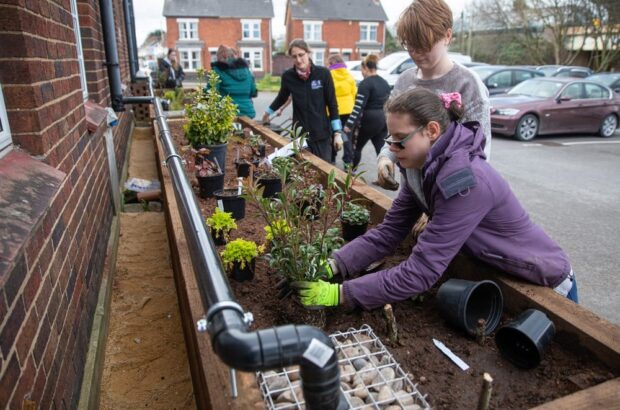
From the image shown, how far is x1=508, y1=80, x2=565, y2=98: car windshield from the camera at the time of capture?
1249 cm

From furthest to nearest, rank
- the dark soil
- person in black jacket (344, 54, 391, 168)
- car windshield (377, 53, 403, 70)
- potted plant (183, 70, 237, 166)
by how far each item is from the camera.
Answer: car windshield (377, 53, 403, 70), person in black jacket (344, 54, 391, 168), potted plant (183, 70, 237, 166), the dark soil

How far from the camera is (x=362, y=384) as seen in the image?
5.88 ft

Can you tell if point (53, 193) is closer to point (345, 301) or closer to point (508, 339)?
point (345, 301)

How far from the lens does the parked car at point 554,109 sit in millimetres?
12078

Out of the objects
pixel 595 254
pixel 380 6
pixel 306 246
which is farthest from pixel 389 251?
pixel 380 6

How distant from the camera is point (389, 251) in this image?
8.70ft

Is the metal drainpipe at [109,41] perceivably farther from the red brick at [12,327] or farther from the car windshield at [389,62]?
the car windshield at [389,62]

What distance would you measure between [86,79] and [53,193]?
3173 mm

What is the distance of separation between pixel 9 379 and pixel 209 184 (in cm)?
283

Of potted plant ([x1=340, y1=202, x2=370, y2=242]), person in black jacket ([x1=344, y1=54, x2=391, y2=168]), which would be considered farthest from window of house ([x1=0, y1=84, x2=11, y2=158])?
person in black jacket ([x1=344, y1=54, x2=391, y2=168])

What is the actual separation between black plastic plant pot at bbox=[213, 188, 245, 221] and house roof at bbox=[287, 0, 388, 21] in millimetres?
46145

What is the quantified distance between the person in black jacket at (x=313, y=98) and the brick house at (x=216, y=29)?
1575 inches

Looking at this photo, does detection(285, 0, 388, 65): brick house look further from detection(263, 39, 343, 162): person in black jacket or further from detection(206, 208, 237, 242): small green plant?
detection(206, 208, 237, 242): small green plant

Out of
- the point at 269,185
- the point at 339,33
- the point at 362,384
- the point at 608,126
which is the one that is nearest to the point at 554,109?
the point at 608,126
